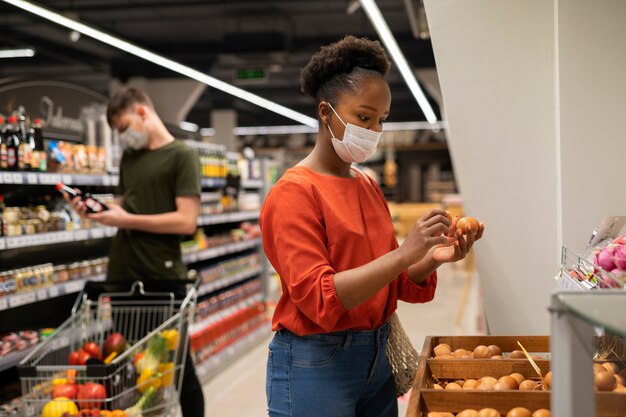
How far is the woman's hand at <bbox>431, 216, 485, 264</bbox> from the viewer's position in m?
2.02

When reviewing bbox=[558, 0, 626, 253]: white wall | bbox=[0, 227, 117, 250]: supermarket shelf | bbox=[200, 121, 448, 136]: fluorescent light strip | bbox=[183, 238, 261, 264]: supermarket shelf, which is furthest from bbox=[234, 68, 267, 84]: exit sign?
bbox=[200, 121, 448, 136]: fluorescent light strip

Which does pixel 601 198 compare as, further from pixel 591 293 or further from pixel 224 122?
pixel 224 122

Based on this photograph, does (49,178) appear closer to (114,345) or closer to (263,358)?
(114,345)

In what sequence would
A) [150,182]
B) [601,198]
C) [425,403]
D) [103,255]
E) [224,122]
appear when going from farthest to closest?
[224,122], [103,255], [150,182], [601,198], [425,403]

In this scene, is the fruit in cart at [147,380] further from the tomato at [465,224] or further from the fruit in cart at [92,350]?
the tomato at [465,224]

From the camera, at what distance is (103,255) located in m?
5.58

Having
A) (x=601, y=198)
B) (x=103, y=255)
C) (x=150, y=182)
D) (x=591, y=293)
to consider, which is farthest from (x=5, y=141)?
(x=591, y=293)

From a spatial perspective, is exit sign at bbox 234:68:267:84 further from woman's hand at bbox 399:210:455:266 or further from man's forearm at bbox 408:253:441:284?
woman's hand at bbox 399:210:455:266

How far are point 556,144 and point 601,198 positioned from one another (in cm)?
25

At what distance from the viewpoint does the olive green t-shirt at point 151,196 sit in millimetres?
3803

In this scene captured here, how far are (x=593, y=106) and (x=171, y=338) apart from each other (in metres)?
2.15

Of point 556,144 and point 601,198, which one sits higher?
point 556,144

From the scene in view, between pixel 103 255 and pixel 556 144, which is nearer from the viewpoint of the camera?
pixel 556 144

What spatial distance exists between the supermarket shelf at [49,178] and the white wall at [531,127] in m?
2.52
